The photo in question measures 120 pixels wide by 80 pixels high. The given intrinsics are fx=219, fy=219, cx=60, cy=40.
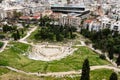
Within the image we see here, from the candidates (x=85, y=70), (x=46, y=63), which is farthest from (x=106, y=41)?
(x=85, y=70)

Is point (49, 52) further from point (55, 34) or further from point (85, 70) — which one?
point (85, 70)

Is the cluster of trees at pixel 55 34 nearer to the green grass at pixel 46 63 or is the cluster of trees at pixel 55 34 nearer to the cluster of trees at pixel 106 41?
the cluster of trees at pixel 106 41

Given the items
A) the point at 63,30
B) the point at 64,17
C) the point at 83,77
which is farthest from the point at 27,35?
the point at 83,77

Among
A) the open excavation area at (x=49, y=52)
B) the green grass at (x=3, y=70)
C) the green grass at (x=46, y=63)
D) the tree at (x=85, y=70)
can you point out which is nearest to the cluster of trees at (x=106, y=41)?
the green grass at (x=46, y=63)

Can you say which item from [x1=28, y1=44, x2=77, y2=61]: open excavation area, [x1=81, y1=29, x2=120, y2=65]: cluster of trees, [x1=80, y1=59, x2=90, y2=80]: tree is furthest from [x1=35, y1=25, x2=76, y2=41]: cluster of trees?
[x1=80, y1=59, x2=90, y2=80]: tree

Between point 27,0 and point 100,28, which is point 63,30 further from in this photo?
point 27,0

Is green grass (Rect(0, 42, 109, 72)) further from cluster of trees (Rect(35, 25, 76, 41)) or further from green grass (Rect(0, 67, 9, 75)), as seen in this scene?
cluster of trees (Rect(35, 25, 76, 41))
